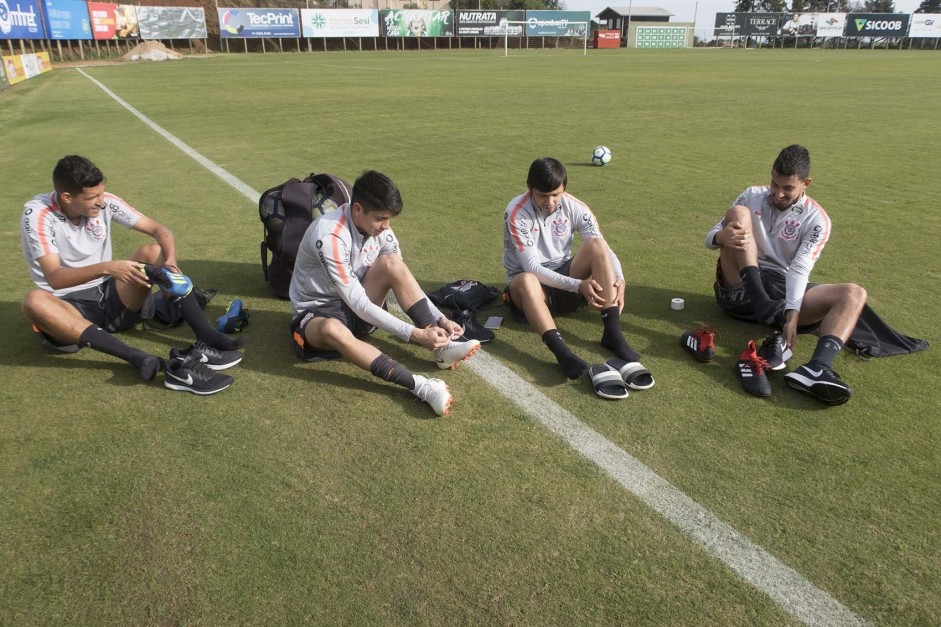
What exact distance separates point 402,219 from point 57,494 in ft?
17.0

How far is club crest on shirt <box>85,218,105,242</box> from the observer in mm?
4738

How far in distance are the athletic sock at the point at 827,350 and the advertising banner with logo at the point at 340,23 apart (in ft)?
198

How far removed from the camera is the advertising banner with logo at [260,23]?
2132 inches

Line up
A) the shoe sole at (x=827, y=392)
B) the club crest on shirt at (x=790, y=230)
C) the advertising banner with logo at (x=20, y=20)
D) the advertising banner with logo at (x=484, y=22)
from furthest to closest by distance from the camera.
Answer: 1. the advertising banner with logo at (x=484, y=22)
2. the advertising banner with logo at (x=20, y=20)
3. the club crest on shirt at (x=790, y=230)
4. the shoe sole at (x=827, y=392)

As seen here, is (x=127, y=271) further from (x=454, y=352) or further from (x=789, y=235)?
(x=789, y=235)

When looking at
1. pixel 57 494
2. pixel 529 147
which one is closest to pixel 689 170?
pixel 529 147

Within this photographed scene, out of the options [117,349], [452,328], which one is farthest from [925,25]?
[117,349]

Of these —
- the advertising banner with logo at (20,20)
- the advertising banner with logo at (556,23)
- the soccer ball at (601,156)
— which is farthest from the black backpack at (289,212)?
the advertising banner with logo at (556,23)

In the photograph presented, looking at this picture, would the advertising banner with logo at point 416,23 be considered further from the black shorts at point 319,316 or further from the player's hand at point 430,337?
the player's hand at point 430,337

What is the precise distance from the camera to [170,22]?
51.5m

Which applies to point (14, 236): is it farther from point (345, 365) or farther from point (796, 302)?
point (796, 302)

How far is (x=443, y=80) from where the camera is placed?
90.8 feet

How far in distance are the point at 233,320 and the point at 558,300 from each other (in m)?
2.49

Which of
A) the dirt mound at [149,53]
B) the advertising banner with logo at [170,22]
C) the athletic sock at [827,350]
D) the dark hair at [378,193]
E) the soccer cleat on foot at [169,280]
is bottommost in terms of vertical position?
the athletic sock at [827,350]
